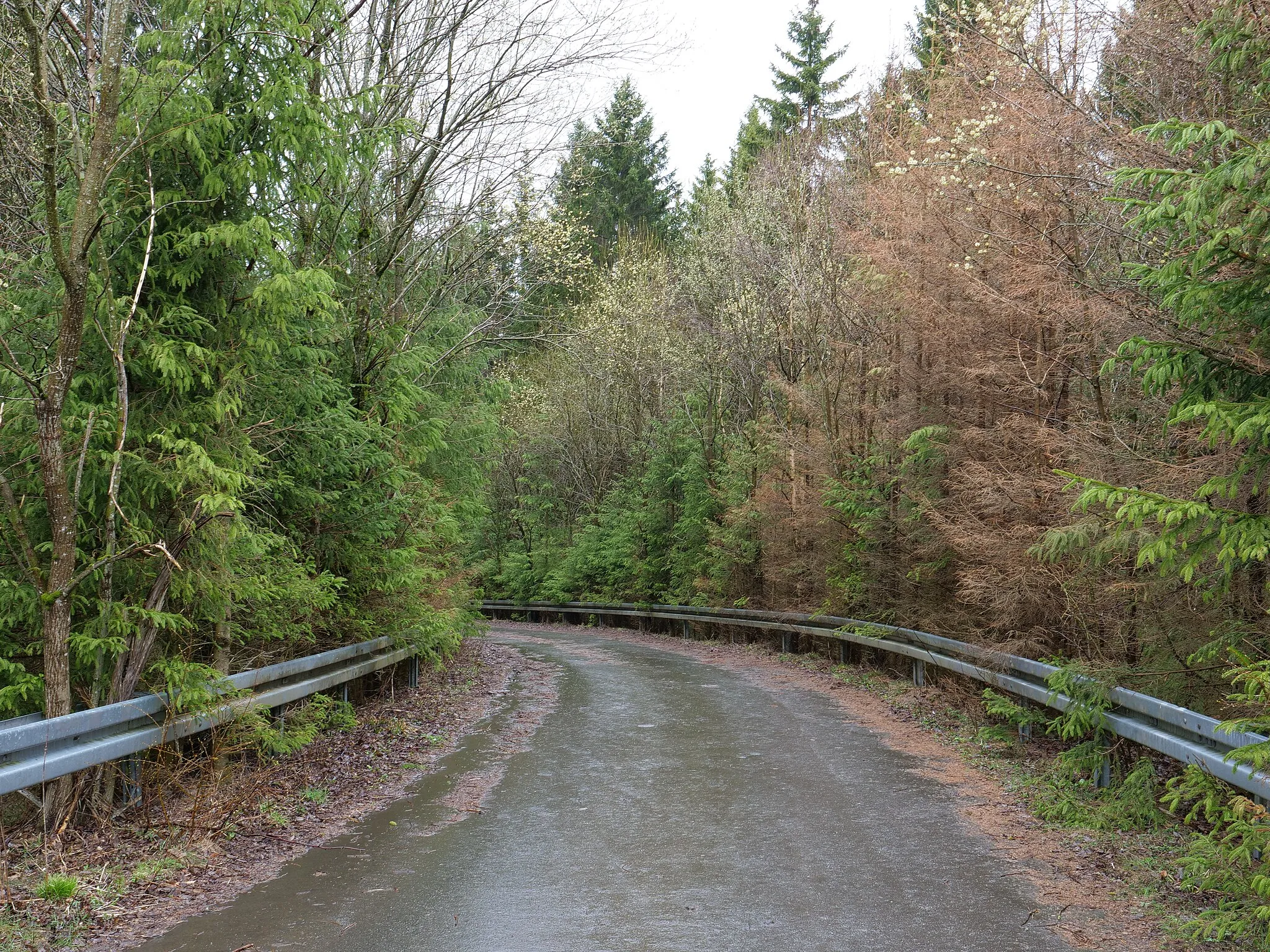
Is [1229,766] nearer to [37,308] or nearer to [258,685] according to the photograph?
[258,685]

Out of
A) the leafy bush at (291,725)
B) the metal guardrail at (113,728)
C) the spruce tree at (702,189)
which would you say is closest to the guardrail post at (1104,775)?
the leafy bush at (291,725)

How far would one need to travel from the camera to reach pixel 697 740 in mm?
10633

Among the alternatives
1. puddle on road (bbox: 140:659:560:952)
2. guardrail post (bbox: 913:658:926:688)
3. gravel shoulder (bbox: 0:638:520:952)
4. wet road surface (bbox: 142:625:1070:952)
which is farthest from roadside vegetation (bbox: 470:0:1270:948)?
gravel shoulder (bbox: 0:638:520:952)

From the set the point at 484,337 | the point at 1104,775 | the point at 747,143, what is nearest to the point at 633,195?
Answer: the point at 747,143

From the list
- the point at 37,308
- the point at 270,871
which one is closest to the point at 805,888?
the point at 270,871

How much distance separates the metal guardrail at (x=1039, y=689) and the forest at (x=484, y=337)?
12.9 inches

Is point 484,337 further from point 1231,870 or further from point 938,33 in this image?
point 1231,870

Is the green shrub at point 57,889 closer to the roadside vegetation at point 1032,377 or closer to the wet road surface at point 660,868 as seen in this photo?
the wet road surface at point 660,868

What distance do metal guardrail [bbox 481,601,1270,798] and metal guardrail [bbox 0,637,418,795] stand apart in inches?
244

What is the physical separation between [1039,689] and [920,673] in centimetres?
511

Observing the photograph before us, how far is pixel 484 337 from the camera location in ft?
52.5

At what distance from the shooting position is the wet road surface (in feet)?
16.9

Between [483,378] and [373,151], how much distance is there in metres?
8.27

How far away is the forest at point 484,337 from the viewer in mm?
6418
